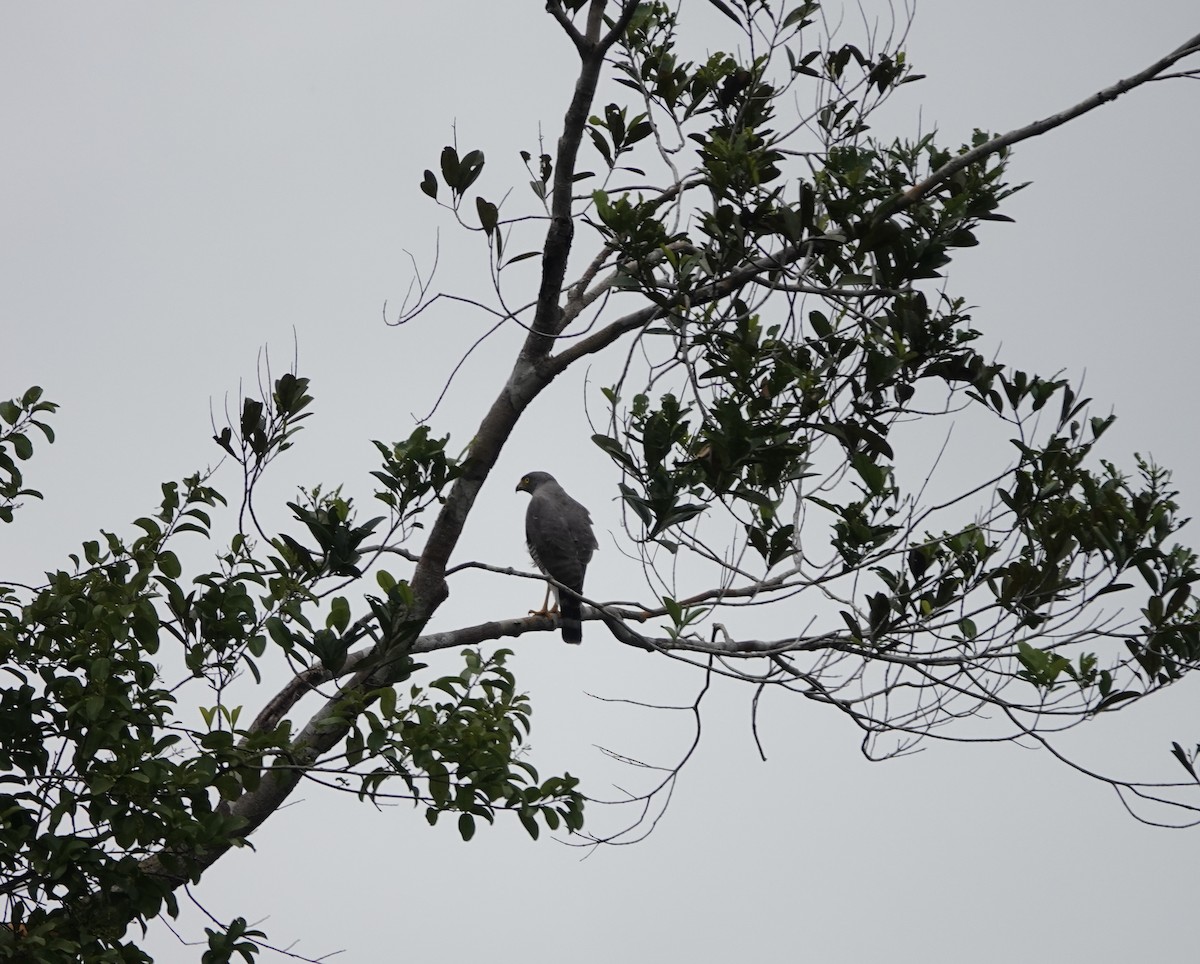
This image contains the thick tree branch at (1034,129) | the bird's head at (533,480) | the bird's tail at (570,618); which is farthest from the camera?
the bird's head at (533,480)

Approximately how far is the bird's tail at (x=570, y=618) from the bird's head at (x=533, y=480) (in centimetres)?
164

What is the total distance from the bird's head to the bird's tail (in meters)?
1.64

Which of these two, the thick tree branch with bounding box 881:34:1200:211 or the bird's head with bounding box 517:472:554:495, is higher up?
the bird's head with bounding box 517:472:554:495

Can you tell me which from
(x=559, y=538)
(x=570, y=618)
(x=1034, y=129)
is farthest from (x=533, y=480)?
(x=1034, y=129)

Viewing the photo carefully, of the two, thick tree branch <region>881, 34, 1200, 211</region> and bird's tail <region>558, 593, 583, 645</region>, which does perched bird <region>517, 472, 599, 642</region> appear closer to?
bird's tail <region>558, 593, 583, 645</region>

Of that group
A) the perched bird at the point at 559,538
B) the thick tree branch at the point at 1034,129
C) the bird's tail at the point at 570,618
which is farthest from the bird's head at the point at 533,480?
the thick tree branch at the point at 1034,129

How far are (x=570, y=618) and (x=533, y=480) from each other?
2097 millimetres

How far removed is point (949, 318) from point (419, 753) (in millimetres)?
2515

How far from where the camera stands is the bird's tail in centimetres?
686

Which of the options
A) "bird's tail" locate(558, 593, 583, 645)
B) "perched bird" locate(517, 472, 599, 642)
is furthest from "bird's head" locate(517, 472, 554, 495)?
"bird's tail" locate(558, 593, 583, 645)

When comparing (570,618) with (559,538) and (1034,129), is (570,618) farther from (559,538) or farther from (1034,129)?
(1034,129)

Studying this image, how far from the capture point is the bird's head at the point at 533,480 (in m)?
8.69

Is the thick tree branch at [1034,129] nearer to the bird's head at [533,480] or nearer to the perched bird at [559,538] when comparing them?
the perched bird at [559,538]

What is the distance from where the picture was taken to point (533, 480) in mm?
8773
